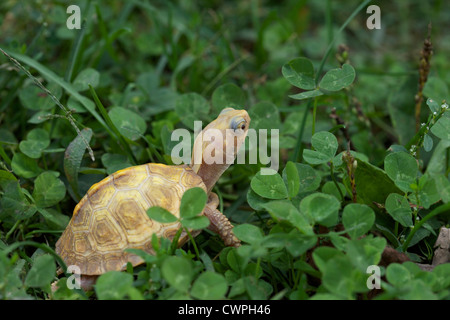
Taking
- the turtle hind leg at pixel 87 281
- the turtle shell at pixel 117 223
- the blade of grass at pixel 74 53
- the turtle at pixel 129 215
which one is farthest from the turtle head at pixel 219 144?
the blade of grass at pixel 74 53

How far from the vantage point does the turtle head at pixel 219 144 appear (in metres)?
2.15

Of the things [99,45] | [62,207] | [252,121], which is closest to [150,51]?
[99,45]

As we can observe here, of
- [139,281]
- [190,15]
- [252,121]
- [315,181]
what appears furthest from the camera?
[190,15]

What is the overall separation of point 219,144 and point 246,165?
0.34 meters

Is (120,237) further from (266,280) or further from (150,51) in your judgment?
(150,51)

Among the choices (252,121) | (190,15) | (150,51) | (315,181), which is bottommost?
(315,181)

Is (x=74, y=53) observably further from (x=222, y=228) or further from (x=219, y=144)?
(x=222, y=228)

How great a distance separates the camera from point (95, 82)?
2678 mm

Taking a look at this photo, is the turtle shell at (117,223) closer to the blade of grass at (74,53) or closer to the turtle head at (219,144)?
the turtle head at (219,144)

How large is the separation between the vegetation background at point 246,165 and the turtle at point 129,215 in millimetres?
89

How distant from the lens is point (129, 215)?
1973 millimetres

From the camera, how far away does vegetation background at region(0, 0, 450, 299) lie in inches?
68.3

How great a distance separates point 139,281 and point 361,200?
1040 mm

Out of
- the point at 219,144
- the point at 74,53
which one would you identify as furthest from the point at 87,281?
the point at 74,53
